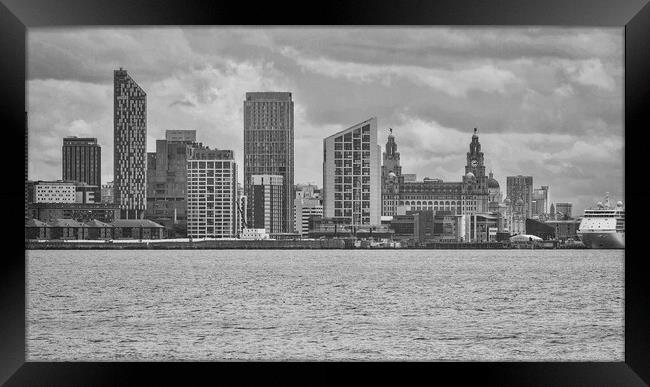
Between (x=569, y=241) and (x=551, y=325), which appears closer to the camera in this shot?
(x=551, y=325)

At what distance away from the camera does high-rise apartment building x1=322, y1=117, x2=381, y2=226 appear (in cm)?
9419

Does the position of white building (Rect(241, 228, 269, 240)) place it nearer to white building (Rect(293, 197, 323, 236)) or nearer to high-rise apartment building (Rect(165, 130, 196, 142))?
white building (Rect(293, 197, 323, 236))

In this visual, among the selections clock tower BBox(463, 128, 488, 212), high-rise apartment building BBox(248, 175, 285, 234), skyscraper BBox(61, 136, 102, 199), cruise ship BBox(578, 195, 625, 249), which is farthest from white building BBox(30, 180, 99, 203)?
cruise ship BBox(578, 195, 625, 249)

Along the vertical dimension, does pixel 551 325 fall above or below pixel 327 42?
below

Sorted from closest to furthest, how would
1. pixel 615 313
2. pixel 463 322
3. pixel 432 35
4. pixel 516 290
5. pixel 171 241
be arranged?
pixel 463 322 < pixel 615 313 < pixel 516 290 < pixel 171 241 < pixel 432 35

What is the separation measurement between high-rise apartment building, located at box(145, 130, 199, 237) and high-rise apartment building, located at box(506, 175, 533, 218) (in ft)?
102

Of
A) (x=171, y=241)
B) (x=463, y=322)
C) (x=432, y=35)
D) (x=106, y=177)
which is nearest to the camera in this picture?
(x=463, y=322)

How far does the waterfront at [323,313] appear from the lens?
19.6 meters

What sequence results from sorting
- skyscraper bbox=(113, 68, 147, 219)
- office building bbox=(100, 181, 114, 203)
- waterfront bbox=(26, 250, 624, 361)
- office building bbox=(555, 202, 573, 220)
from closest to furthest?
waterfront bbox=(26, 250, 624, 361)
office building bbox=(555, 202, 573, 220)
office building bbox=(100, 181, 114, 203)
skyscraper bbox=(113, 68, 147, 219)

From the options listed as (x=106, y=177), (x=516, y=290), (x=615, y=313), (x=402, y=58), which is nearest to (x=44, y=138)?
(x=106, y=177)

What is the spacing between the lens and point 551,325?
89.1 ft

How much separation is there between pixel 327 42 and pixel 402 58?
9248 mm

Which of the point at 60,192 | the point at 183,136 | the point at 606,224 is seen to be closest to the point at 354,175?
the point at 183,136

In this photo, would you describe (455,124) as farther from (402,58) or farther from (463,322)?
(463,322)
